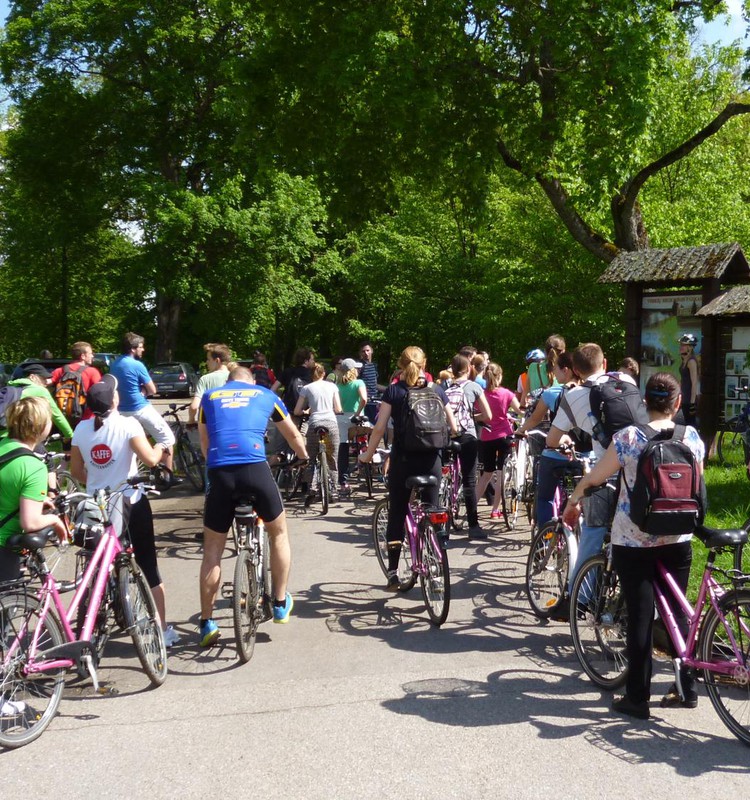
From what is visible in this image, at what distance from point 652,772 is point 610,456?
1.52m

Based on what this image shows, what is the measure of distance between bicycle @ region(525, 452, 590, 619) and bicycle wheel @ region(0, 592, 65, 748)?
328 centimetres

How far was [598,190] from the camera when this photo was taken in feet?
47.8

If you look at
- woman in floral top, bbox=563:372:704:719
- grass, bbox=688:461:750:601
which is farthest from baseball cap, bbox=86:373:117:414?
grass, bbox=688:461:750:601

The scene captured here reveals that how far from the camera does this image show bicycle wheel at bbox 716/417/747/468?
1234 cm

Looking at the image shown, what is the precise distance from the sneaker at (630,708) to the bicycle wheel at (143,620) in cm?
255

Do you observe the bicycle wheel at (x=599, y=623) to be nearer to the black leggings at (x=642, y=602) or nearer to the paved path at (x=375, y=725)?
the paved path at (x=375, y=725)

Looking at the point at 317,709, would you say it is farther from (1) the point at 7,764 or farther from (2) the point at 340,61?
(2) the point at 340,61

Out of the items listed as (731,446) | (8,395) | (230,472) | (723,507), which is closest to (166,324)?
(731,446)

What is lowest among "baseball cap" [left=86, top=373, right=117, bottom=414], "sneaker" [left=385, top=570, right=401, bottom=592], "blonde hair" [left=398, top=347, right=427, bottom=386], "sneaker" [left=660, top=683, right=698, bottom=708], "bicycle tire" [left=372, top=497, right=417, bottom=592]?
"sneaker" [left=660, top=683, right=698, bottom=708]

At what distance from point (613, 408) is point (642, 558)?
141 centimetres

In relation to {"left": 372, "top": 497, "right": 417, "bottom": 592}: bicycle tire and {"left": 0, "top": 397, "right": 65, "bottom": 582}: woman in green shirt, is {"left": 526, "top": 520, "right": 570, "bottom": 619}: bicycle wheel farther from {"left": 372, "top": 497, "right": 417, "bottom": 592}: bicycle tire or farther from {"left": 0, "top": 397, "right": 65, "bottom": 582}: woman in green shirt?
{"left": 0, "top": 397, "right": 65, "bottom": 582}: woman in green shirt

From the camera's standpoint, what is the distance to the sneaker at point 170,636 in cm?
588

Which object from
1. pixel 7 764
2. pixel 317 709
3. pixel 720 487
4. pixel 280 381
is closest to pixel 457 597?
pixel 317 709

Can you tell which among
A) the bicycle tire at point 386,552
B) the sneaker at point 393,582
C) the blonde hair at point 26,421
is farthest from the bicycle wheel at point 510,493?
the blonde hair at point 26,421
